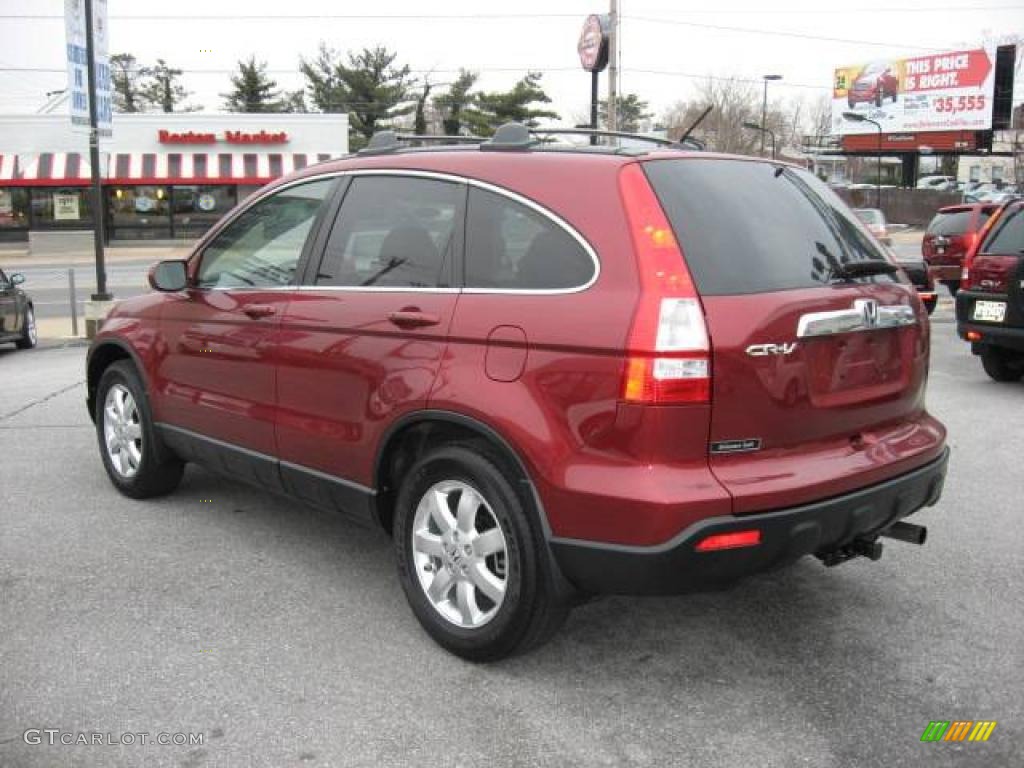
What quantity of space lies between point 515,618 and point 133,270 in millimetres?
28218

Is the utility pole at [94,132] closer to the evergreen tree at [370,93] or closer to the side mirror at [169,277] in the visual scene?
the side mirror at [169,277]

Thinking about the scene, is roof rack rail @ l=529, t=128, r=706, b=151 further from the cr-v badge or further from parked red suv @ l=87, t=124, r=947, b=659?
the cr-v badge

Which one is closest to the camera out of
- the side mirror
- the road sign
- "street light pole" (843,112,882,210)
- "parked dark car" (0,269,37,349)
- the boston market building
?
the side mirror

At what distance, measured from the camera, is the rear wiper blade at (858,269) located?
3.32 m

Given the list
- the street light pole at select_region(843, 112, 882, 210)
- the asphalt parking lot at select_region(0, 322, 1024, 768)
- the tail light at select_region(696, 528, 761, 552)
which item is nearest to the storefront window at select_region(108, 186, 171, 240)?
the street light pole at select_region(843, 112, 882, 210)

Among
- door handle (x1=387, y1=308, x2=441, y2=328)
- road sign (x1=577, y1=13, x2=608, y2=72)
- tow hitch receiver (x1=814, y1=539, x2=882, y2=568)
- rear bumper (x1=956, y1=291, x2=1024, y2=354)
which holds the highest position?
road sign (x1=577, y1=13, x2=608, y2=72)

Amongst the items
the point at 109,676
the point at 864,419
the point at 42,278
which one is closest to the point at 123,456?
the point at 109,676

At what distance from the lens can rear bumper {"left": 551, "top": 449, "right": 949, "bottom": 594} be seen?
2.82 metres

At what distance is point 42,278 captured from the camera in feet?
87.2

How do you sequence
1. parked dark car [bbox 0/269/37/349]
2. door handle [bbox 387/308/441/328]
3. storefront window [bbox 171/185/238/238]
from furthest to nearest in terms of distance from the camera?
storefront window [bbox 171/185/238/238], parked dark car [bbox 0/269/37/349], door handle [bbox 387/308/441/328]

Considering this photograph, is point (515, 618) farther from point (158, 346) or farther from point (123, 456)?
point (123, 456)

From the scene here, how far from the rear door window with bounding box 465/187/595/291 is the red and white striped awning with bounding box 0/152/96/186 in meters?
37.1

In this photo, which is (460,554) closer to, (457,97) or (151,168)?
(151,168)

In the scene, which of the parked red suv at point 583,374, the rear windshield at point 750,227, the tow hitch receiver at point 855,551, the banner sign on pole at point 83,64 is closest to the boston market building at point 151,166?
the banner sign on pole at point 83,64
